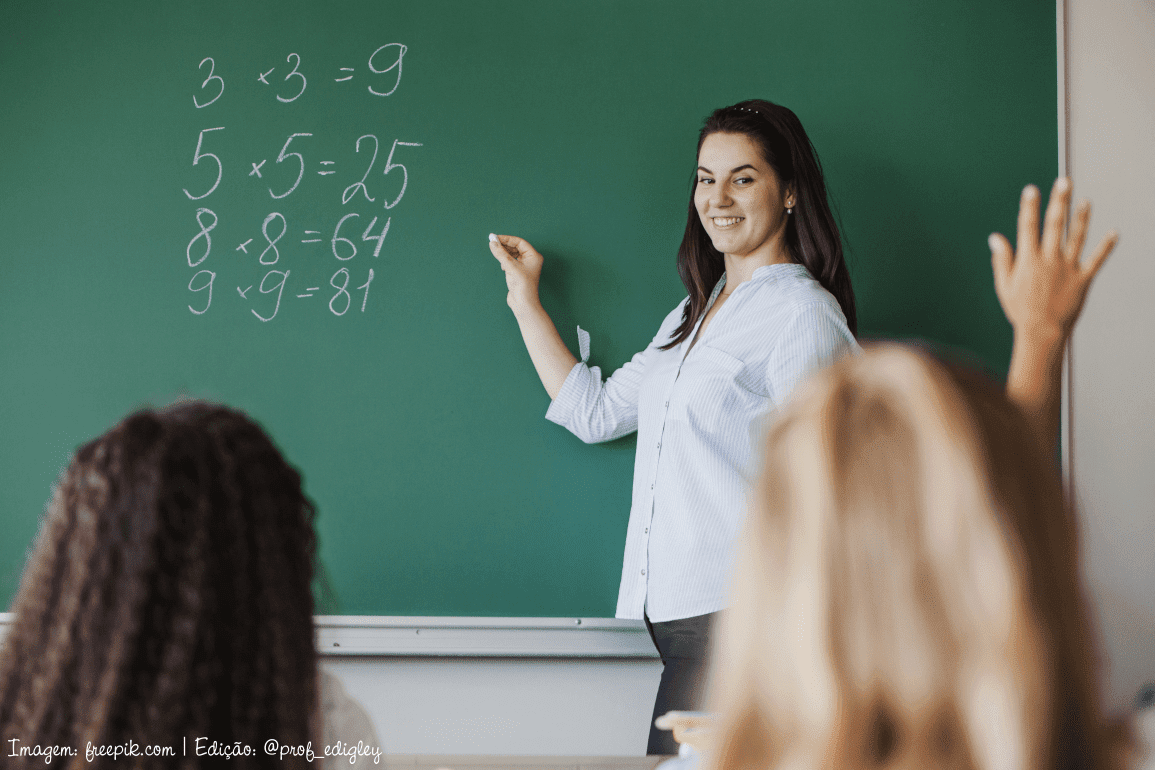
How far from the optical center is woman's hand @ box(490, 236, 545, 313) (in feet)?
6.07

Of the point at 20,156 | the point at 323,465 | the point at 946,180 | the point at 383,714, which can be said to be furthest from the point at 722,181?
the point at 20,156

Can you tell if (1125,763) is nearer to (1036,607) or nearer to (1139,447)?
(1036,607)

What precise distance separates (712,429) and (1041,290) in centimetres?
61

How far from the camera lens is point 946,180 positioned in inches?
76.5

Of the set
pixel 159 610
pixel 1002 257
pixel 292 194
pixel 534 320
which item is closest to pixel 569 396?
pixel 534 320

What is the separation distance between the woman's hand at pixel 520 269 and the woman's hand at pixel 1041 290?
947 mm

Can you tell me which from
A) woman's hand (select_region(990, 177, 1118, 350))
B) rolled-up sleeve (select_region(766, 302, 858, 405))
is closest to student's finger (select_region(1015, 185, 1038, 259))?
woman's hand (select_region(990, 177, 1118, 350))

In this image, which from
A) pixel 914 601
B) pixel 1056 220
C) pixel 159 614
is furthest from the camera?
pixel 1056 220

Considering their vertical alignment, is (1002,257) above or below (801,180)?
below

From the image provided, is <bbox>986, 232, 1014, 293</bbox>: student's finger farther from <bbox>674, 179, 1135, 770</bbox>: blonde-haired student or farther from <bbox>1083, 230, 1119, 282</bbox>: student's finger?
<bbox>674, 179, 1135, 770</bbox>: blonde-haired student

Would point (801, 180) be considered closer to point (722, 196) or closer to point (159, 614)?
point (722, 196)

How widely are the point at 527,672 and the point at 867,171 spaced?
4.53 feet

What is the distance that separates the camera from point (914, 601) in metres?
0.42

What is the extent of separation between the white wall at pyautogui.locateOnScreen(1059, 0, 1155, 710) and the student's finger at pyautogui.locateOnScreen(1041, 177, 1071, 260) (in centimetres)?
91
